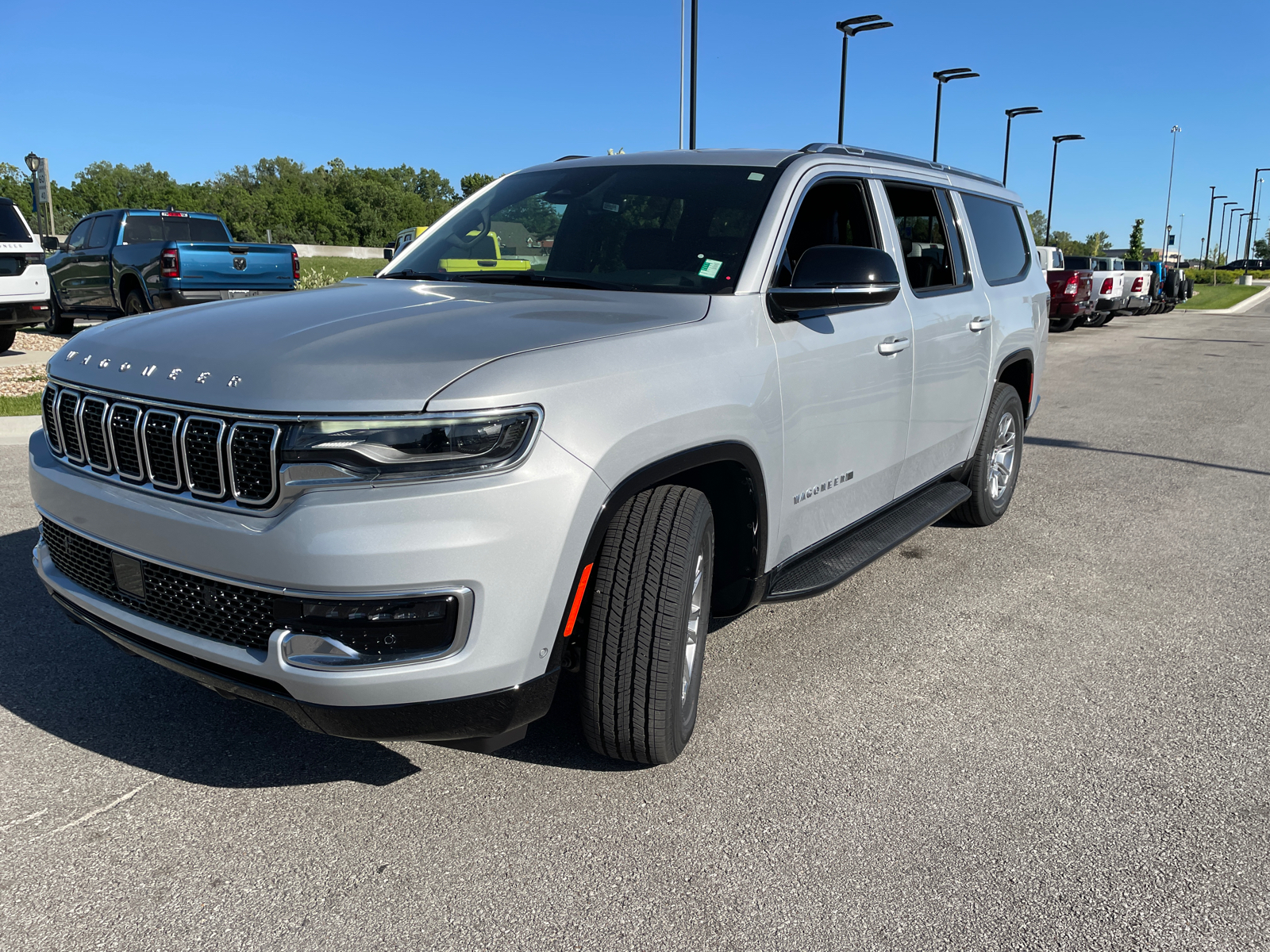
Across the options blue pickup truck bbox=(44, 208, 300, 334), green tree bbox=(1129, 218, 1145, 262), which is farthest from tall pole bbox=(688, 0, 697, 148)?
green tree bbox=(1129, 218, 1145, 262)

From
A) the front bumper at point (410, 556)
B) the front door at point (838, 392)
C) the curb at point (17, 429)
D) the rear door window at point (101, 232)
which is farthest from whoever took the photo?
the rear door window at point (101, 232)

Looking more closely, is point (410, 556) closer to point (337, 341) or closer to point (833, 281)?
point (337, 341)

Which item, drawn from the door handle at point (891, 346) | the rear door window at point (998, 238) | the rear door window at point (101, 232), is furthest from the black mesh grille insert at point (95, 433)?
the rear door window at point (101, 232)

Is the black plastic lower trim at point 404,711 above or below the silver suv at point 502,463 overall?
below

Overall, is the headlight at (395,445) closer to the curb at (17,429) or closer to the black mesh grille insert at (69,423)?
the black mesh grille insert at (69,423)

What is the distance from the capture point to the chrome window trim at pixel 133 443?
262 centimetres

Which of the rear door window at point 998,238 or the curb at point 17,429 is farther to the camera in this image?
the curb at point 17,429

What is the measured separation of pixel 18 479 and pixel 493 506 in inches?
215

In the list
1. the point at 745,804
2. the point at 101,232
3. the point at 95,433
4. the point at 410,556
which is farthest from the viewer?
the point at 101,232

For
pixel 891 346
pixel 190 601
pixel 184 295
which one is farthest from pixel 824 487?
pixel 184 295

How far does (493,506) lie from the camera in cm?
235

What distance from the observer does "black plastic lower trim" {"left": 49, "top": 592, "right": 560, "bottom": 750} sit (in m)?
2.45

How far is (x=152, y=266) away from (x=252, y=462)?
41.5ft

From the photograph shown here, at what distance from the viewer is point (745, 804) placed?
2.92 meters
